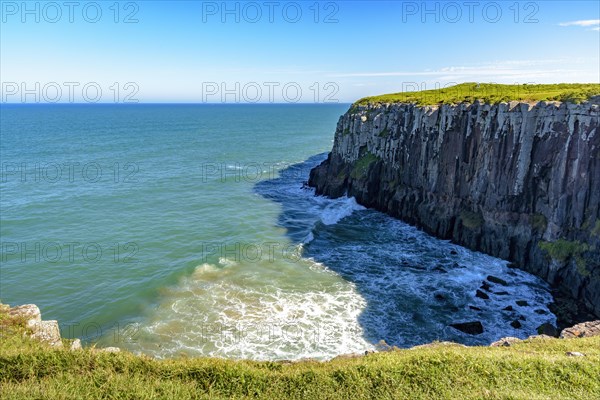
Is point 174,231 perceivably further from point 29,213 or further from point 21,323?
point 21,323

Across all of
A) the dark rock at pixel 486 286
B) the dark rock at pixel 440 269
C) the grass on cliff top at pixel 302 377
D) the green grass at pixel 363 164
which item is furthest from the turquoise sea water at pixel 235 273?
the grass on cliff top at pixel 302 377

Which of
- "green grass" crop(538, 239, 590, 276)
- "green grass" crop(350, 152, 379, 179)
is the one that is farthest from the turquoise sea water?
"green grass" crop(350, 152, 379, 179)

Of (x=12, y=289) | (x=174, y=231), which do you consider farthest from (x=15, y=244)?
(x=174, y=231)

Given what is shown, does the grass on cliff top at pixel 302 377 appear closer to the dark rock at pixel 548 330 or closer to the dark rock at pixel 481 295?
the dark rock at pixel 548 330

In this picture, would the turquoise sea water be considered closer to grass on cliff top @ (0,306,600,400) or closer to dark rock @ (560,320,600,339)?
dark rock @ (560,320,600,339)

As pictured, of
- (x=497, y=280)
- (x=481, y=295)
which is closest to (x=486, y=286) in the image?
(x=497, y=280)
